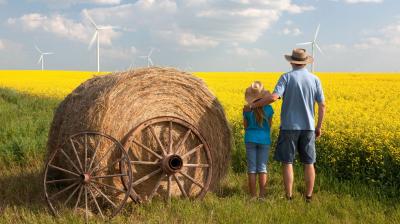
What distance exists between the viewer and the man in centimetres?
617

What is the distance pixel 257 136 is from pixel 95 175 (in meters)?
2.14

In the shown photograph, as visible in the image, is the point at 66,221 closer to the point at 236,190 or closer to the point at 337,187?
the point at 236,190

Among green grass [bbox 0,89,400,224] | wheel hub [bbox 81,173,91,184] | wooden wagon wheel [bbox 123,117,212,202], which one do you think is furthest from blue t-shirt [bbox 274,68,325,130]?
wheel hub [bbox 81,173,91,184]

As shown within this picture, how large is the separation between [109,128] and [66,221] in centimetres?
125

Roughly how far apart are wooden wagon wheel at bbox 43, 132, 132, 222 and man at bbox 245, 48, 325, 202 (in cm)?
189

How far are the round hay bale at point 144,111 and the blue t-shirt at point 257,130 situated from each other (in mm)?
526

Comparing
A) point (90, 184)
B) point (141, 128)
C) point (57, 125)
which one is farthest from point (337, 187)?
point (57, 125)

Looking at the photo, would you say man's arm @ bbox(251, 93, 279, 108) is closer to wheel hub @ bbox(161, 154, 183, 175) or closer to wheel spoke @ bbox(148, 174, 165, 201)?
wheel hub @ bbox(161, 154, 183, 175)

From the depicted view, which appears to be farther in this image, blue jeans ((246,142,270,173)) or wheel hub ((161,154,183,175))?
blue jeans ((246,142,270,173))

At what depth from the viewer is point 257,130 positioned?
6402 mm

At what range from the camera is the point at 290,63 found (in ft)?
Answer: 20.7

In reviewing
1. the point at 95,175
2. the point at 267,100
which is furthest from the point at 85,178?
the point at 267,100

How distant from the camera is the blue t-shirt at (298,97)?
617cm

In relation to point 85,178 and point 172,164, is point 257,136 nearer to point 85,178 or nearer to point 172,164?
point 172,164
